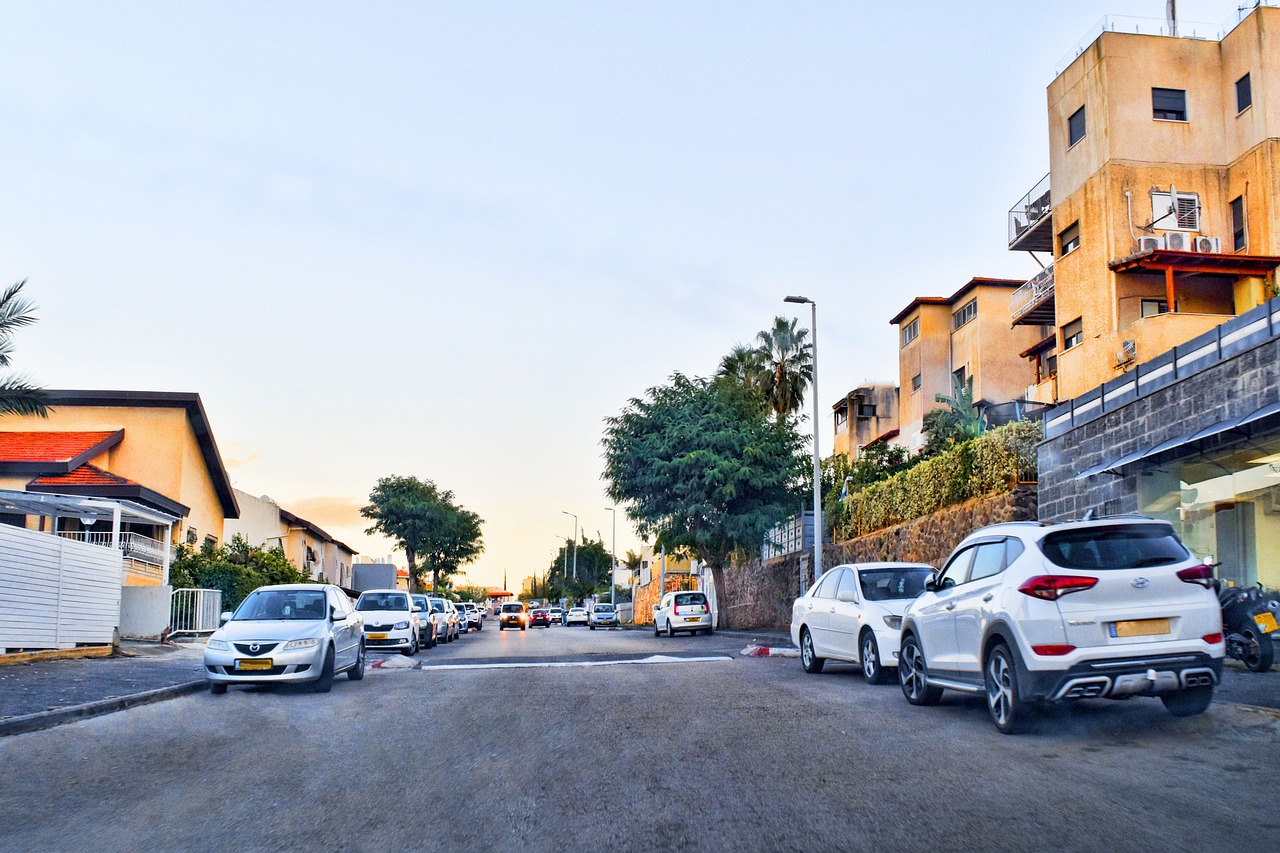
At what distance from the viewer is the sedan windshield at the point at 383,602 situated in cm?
2695

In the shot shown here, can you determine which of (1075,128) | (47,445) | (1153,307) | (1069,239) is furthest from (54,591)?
(1075,128)

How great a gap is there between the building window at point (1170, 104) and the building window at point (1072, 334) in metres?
6.03

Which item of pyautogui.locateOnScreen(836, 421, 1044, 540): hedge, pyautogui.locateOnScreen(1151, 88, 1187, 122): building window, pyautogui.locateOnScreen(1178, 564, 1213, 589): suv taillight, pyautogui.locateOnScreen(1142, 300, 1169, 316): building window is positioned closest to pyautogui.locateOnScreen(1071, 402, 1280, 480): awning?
pyautogui.locateOnScreen(836, 421, 1044, 540): hedge

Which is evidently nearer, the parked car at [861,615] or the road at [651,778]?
the road at [651,778]

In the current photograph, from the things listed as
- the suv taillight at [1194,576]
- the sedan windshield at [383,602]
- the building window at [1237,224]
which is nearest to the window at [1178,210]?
the building window at [1237,224]

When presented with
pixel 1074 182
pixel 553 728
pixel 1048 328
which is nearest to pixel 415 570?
pixel 1048 328

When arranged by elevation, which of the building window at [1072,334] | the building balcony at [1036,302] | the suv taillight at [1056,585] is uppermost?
the building balcony at [1036,302]

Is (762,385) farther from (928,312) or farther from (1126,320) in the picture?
(1126,320)

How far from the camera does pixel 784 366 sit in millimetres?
52531

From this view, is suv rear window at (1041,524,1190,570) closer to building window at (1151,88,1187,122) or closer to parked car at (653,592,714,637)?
building window at (1151,88,1187,122)

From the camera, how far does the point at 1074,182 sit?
107 ft

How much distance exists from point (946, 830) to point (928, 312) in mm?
45595

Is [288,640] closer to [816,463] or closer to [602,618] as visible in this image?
[816,463]

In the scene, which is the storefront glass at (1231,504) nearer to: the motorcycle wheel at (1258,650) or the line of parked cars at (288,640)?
the motorcycle wheel at (1258,650)
